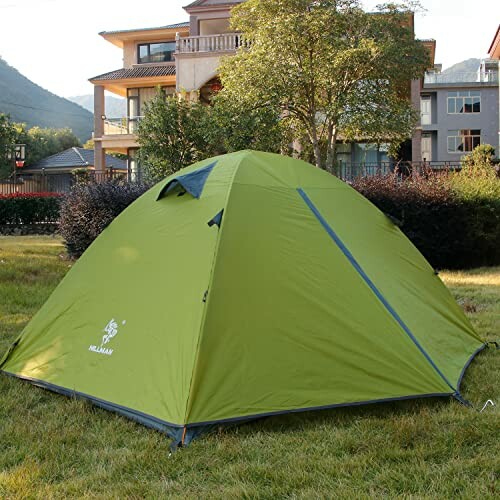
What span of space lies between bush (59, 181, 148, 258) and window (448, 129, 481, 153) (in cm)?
3209

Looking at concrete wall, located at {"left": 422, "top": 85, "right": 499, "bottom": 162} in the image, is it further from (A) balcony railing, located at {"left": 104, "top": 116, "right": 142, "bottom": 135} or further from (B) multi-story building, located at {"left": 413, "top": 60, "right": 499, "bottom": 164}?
(A) balcony railing, located at {"left": 104, "top": 116, "right": 142, "bottom": 135}

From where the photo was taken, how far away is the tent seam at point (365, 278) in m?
3.93

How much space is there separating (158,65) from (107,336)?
24552mm

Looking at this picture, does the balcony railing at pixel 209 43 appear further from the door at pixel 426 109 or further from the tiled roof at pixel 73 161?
the door at pixel 426 109

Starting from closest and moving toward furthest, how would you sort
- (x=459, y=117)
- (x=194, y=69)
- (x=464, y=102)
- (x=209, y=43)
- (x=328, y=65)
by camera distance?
(x=328, y=65)
(x=194, y=69)
(x=209, y=43)
(x=459, y=117)
(x=464, y=102)

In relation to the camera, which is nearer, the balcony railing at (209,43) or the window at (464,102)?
the balcony railing at (209,43)

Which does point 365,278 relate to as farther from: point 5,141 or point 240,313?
point 5,141

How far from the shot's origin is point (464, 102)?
39.2m

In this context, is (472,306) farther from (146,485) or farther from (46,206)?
(46,206)

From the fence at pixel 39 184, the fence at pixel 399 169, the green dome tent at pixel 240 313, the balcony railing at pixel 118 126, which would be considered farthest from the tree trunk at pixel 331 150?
the green dome tent at pixel 240 313

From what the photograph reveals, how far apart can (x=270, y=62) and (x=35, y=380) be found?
1179 cm

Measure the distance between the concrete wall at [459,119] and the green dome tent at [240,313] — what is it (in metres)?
36.4

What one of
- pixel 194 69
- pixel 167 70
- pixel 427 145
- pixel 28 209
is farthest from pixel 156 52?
pixel 427 145

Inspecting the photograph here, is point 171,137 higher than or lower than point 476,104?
lower
